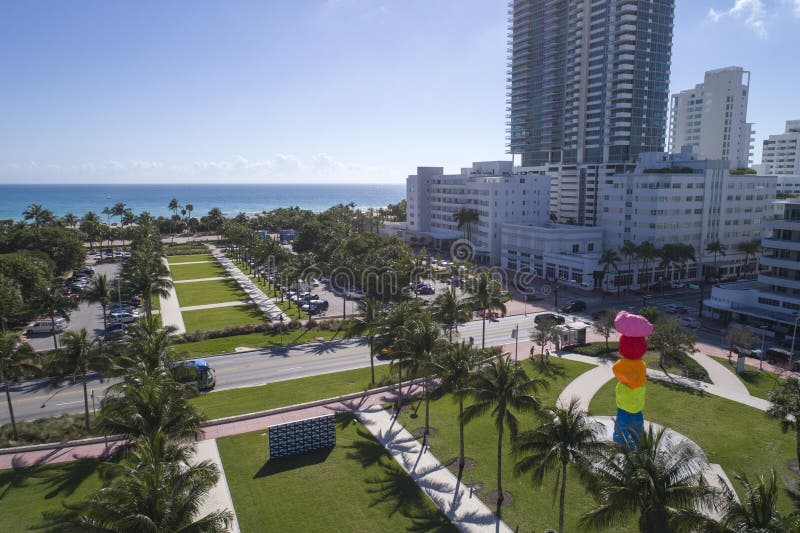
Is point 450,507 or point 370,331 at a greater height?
point 370,331

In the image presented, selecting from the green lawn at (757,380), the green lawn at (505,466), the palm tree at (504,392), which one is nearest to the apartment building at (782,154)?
the green lawn at (757,380)

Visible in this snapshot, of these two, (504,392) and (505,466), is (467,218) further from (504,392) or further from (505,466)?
(504,392)

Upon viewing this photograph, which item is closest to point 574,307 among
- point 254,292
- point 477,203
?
point 477,203

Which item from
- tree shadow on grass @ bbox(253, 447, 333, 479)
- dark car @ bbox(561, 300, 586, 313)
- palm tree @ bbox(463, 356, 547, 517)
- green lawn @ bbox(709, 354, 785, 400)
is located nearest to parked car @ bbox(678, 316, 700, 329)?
dark car @ bbox(561, 300, 586, 313)

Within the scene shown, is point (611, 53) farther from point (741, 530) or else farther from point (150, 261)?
point (741, 530)

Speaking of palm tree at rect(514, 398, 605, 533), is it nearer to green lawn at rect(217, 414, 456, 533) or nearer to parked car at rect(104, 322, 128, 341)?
green lawn at rect(217, 414, 456, 533)

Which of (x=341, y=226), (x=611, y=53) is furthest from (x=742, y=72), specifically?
(x=341, y=226)

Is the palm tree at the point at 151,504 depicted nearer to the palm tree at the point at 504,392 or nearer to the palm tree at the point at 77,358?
the palm tree at the point at 504,392
